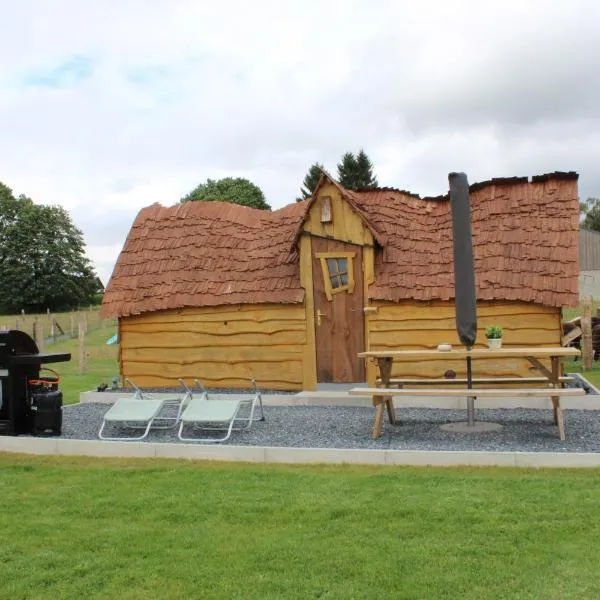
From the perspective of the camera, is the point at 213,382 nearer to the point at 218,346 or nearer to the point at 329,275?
the point at 218,346

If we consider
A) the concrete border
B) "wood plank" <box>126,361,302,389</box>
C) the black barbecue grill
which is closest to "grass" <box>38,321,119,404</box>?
"wood plank" <box>126,361,302,389</box>

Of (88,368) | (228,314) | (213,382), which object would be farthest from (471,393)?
(88,368)

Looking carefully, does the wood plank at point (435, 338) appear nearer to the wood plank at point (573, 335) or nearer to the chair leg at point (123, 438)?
the chair leg at point (123, 438)

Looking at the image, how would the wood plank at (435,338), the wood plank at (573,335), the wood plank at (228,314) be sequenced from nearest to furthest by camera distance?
the wood plank at (435,338) → the wood plank at (228,314) → the wood plank at (573,335)

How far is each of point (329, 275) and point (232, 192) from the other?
3829cm

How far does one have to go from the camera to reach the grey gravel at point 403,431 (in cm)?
813

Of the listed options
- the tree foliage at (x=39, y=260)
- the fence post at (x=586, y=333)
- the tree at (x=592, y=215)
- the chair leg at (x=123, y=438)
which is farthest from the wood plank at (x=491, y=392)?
the tree at (x=592, y=215)

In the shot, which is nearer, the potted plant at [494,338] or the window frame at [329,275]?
the potted plant at [494,338]

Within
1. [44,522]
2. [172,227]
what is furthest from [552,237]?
[44,522]

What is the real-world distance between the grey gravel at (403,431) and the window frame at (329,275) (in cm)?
229

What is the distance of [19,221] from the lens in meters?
59.0

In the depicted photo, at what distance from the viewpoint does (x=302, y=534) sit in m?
5.13

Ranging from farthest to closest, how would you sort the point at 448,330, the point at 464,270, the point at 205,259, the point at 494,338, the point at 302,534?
the point at 205,259
the point at 448,330
the point at 494,338
the point at 464,270
the point at 302,534

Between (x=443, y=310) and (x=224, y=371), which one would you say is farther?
(x=224, y=371)
